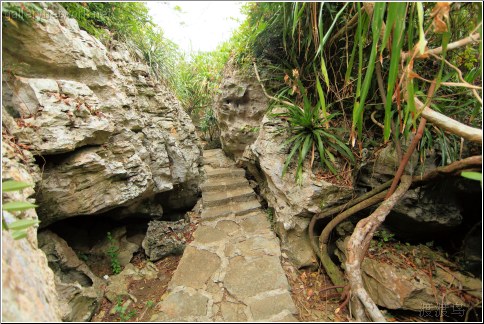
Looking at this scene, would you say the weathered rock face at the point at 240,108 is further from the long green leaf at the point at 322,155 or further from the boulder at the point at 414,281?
the boulder at the point at 414,281

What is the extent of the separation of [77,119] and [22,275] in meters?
1.42

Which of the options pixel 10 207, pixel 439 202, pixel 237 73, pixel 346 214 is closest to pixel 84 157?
pixel 10 207

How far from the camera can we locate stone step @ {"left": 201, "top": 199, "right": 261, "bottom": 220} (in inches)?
122

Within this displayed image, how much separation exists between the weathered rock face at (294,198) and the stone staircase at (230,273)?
0.23 meters

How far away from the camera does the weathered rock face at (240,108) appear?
3895mm

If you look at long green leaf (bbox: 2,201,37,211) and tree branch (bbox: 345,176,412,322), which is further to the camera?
tree branch (bbox: 345,176,412,322)

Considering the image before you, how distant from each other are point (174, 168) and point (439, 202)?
3196 millimetres

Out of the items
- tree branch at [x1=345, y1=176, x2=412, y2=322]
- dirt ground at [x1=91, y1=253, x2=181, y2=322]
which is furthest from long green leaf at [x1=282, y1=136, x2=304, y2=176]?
dirt ground at [x1=91, y1=253, x2=181, y2=322]

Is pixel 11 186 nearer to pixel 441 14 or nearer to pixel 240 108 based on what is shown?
pixel 441 14

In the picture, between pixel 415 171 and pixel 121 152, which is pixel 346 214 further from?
pixel 121 152

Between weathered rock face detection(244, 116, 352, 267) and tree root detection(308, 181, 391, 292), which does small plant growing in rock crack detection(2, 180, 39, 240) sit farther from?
tree root detection(308, 181, 391, 292)

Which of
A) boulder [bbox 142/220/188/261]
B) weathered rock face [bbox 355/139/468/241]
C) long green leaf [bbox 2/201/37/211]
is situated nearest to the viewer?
long green leaf [bbox 2/201/37/211]

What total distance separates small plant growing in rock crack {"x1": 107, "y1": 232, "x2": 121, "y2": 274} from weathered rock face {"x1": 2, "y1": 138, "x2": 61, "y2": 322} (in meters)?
1.25

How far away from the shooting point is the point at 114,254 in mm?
2459
